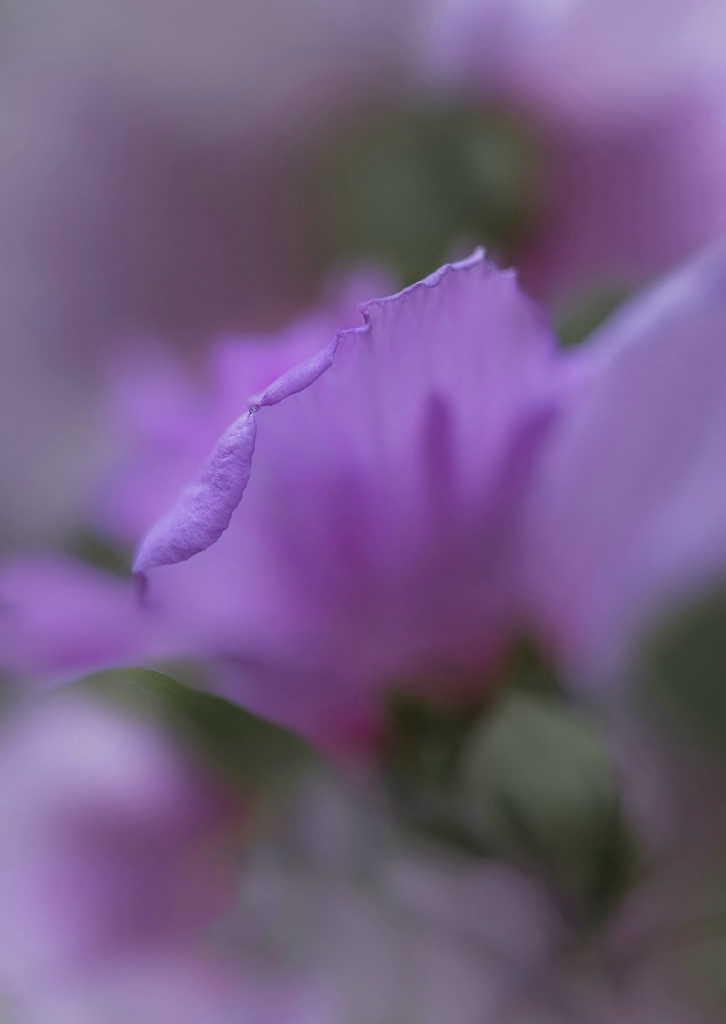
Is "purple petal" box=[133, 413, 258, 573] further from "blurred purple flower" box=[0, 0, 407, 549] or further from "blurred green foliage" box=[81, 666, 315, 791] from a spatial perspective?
"blurred purple flower" box=[0, 0, 407, 549]

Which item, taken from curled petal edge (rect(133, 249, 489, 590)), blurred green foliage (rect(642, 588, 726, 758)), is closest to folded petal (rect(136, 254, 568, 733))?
curled petal edge (rect(133, 249, 489, 590))

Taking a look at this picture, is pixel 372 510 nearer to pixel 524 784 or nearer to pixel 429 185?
pixel 524 784

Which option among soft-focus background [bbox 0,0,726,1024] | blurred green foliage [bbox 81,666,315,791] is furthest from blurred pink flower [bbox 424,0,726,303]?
blurred green foliage [bbox 81,666,315,791]

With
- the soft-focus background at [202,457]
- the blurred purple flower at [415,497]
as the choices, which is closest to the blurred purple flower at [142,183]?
the soft-focus background at [202,457]

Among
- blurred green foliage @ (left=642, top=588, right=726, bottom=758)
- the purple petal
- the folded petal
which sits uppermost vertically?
blurred green foliage @ (left=642, top=588, right=726, bottom=758)

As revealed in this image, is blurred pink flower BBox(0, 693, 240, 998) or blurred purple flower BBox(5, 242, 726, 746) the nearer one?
blurred purple flower BBox(5, 242, 726, 746)

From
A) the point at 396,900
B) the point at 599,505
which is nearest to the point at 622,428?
the point at 599,505

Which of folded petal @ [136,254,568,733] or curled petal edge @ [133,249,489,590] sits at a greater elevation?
folded petal @ [136,254,568,733]

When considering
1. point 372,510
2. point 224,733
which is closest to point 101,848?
point 224,733

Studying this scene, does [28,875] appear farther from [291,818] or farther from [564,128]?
[564,128]
